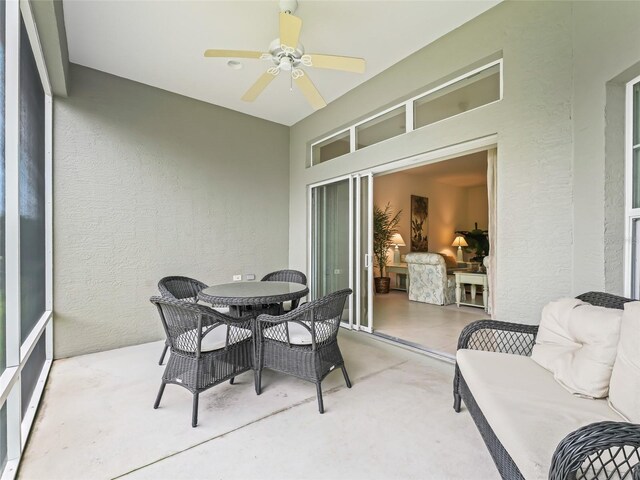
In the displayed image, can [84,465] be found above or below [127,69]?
below

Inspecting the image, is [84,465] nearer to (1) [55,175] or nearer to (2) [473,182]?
(1) [55,175]

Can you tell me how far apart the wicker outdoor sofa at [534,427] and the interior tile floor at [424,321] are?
1.01m

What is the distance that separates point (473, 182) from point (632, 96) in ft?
23.6

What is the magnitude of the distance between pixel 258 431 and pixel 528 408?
157 centimetres

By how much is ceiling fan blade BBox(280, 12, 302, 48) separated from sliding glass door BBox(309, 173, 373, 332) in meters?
2.03

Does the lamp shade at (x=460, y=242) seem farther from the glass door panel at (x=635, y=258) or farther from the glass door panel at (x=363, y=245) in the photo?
the glass door panel at (x=635, y=258)

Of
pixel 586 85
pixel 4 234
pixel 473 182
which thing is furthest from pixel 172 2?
pixel 473 182

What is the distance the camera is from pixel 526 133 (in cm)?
250

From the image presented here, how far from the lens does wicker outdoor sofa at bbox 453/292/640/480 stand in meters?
1.00

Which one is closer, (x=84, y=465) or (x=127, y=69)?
(x=84, y=465)

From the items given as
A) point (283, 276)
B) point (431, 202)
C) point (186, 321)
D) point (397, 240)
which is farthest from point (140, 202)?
point (431, 202)

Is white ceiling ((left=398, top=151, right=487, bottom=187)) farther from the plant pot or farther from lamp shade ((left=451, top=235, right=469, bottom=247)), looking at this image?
the plant pot

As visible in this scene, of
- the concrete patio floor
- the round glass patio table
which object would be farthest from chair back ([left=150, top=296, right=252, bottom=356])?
the concrete patio floor

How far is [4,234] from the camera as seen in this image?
1740mm
